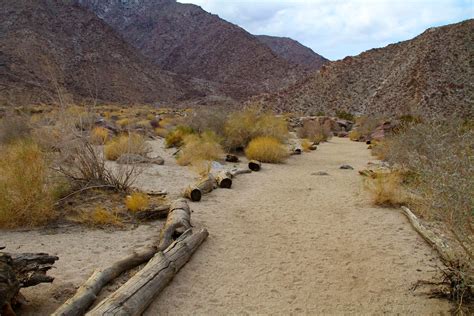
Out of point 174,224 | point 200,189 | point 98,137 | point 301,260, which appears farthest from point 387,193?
point 98,137

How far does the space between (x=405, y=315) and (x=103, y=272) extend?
3030 mm

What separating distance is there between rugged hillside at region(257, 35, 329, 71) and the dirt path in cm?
8663

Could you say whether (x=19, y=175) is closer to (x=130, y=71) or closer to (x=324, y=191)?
(x=324, y=191)

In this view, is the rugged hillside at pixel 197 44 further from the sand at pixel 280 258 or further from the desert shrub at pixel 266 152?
the sand at pixel 280 258

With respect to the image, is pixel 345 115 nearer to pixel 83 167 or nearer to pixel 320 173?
pixel 320 173

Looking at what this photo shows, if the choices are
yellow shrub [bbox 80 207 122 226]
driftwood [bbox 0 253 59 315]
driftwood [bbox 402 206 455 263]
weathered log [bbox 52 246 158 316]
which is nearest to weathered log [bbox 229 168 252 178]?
yellow shrub [bbox 80 207 122 226]

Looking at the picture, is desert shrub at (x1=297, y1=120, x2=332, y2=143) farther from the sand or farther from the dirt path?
the sand

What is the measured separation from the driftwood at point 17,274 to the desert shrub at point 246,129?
11401 millimetres

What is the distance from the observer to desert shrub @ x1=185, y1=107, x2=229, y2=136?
1706 centimetres

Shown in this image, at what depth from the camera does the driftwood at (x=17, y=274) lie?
3869 millimetres

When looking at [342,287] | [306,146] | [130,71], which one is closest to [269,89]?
[130,71]

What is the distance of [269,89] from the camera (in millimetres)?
64375

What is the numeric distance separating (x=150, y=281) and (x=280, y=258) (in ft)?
5.93

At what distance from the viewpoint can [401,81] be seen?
36.6m
